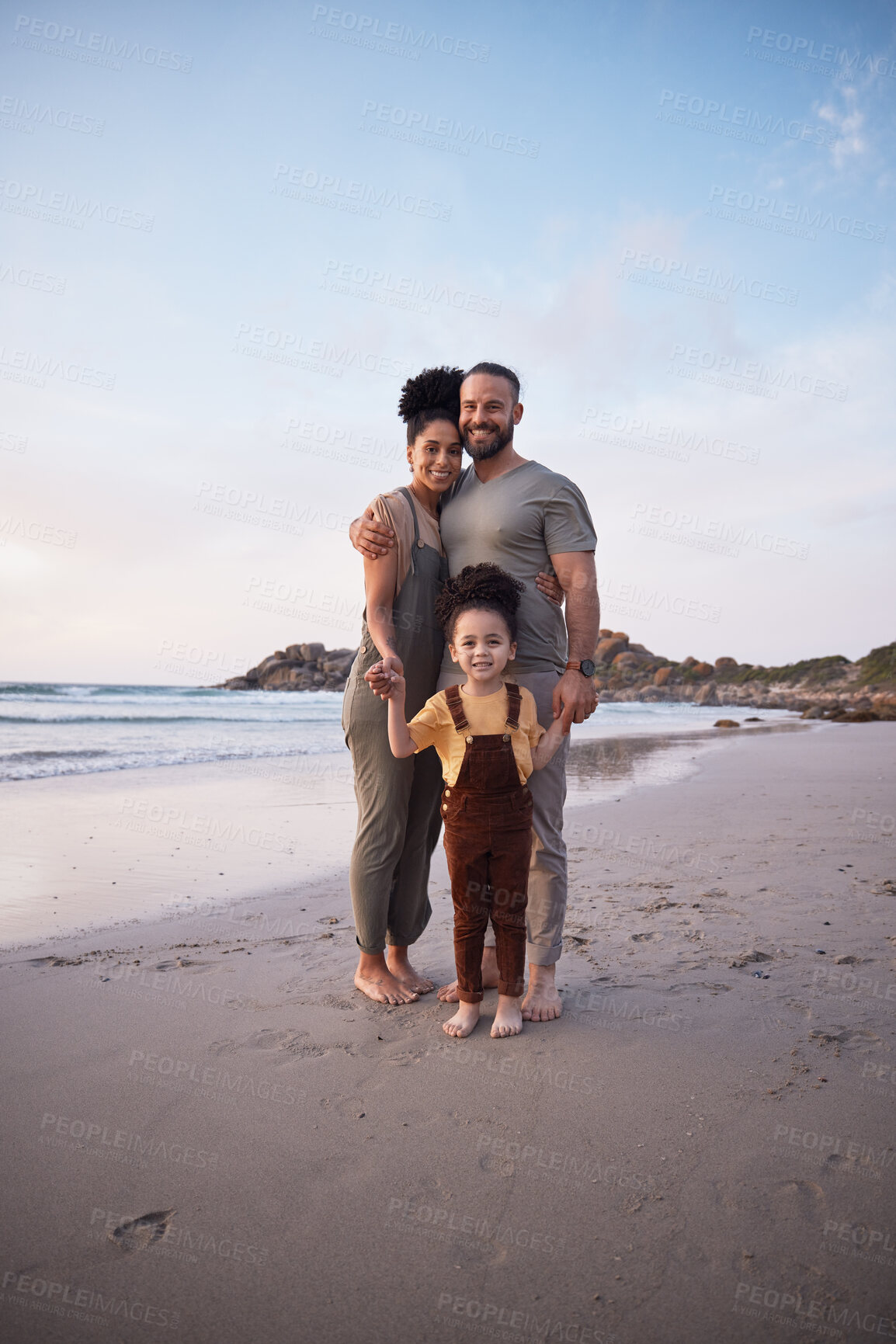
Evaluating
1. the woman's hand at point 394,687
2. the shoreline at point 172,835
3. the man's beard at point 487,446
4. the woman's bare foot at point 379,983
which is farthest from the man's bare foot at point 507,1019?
the shoreline at point 172,835

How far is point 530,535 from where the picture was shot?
9.60 feet

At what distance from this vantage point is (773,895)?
4082mm

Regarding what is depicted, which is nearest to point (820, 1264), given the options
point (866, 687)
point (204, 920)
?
point (204, 920)

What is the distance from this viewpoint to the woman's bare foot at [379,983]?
2.93m

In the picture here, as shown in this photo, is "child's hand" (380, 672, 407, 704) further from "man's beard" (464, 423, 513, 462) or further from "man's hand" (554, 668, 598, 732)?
"man's beard" (464, 423, 513, 462)

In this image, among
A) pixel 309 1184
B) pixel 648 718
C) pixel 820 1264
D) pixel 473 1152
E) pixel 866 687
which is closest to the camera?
pixel 820 1264

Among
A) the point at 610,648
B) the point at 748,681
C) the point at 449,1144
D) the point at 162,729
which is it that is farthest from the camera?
the point at 610,648

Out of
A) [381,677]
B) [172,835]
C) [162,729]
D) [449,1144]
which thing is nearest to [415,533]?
[381,677]

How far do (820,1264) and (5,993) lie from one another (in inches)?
111

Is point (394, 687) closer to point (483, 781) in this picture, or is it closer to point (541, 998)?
point (483, 781)

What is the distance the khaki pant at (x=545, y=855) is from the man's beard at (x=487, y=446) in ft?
2.81

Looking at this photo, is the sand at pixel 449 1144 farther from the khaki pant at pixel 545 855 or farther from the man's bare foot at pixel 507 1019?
the khaki pant at pixel 545 855

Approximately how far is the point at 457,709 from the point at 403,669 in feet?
1.12

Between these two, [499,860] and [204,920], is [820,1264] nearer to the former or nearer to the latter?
[499,860]
